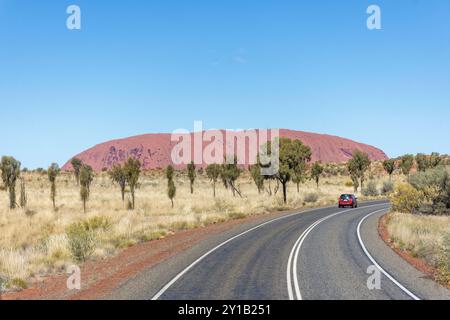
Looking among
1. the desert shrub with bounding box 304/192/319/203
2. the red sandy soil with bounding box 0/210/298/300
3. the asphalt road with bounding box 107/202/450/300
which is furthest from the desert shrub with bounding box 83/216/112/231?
the desert shrub with bounding box 304/192/319/203

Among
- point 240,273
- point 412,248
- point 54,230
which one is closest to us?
point 240,273

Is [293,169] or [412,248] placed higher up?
[293,169]

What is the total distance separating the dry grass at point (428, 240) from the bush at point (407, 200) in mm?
5678

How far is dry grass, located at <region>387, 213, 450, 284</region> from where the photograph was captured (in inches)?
544

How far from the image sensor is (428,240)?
18.2 meters

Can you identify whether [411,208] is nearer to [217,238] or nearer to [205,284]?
[217,238]

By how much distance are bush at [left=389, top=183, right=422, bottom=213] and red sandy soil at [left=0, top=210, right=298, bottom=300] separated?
18.8m

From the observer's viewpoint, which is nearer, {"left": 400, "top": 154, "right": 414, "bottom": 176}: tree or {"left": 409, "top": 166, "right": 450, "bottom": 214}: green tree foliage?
{"left": 409, "top": 166, "right": 450, "bottom": 214}: green tree foliage

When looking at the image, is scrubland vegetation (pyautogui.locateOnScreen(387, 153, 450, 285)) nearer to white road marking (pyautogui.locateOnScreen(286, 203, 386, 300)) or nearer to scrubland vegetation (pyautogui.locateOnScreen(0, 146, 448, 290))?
scrubland vegetation (pyautogui.locateOnScreen(0, 146, 448, 290))

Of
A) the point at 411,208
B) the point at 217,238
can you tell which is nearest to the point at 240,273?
the point at 217,238

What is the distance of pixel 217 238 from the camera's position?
72.2 feet
